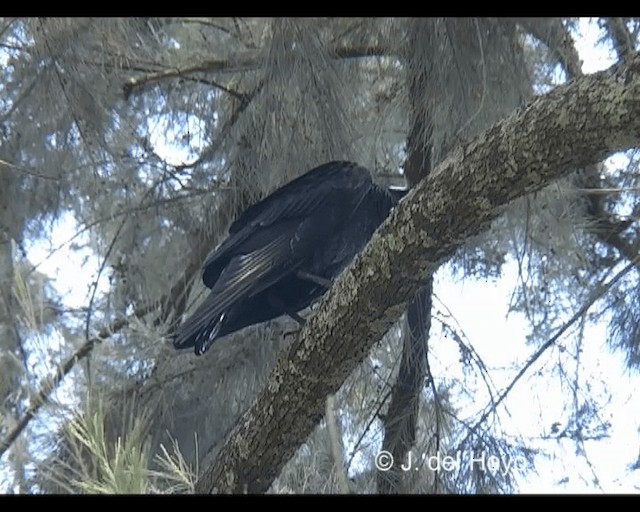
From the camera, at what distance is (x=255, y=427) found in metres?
1.51

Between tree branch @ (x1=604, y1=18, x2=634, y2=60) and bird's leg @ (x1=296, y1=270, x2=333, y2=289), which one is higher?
tree branch @ (x1=604, y1=18, x2=634, y2=60)

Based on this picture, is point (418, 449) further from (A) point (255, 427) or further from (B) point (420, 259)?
(B) point (420, 259)

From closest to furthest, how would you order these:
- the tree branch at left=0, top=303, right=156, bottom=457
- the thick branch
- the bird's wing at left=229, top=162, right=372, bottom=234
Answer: the thick branch
the tree branch at left=0, top=303, right=156, bottom=457
the bird's wing at left=229, top=162, right=372, bottom=234

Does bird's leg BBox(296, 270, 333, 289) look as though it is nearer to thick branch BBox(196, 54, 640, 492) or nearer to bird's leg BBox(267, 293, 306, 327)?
bird's leg BBox(267, 293, 306, 327)

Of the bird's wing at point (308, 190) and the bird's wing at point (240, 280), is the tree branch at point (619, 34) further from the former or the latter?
the bird's wing at point (240, 280)

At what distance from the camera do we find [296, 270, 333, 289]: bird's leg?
Result: 5.61 ft

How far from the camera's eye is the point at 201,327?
1.60 meters

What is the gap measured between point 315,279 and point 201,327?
200 millimetres

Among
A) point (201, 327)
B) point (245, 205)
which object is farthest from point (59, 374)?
point (245, 205)

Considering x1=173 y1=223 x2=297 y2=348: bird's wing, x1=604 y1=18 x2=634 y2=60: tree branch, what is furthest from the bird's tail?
x1=604 y1=18 x2=634 y2=60: tree branch

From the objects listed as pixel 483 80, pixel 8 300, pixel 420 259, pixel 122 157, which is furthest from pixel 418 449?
pixel 8 300

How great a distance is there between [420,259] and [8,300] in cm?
99

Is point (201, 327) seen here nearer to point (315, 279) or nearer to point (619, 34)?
point (315, 279)

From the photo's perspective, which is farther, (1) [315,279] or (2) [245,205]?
(2) [245,205]
